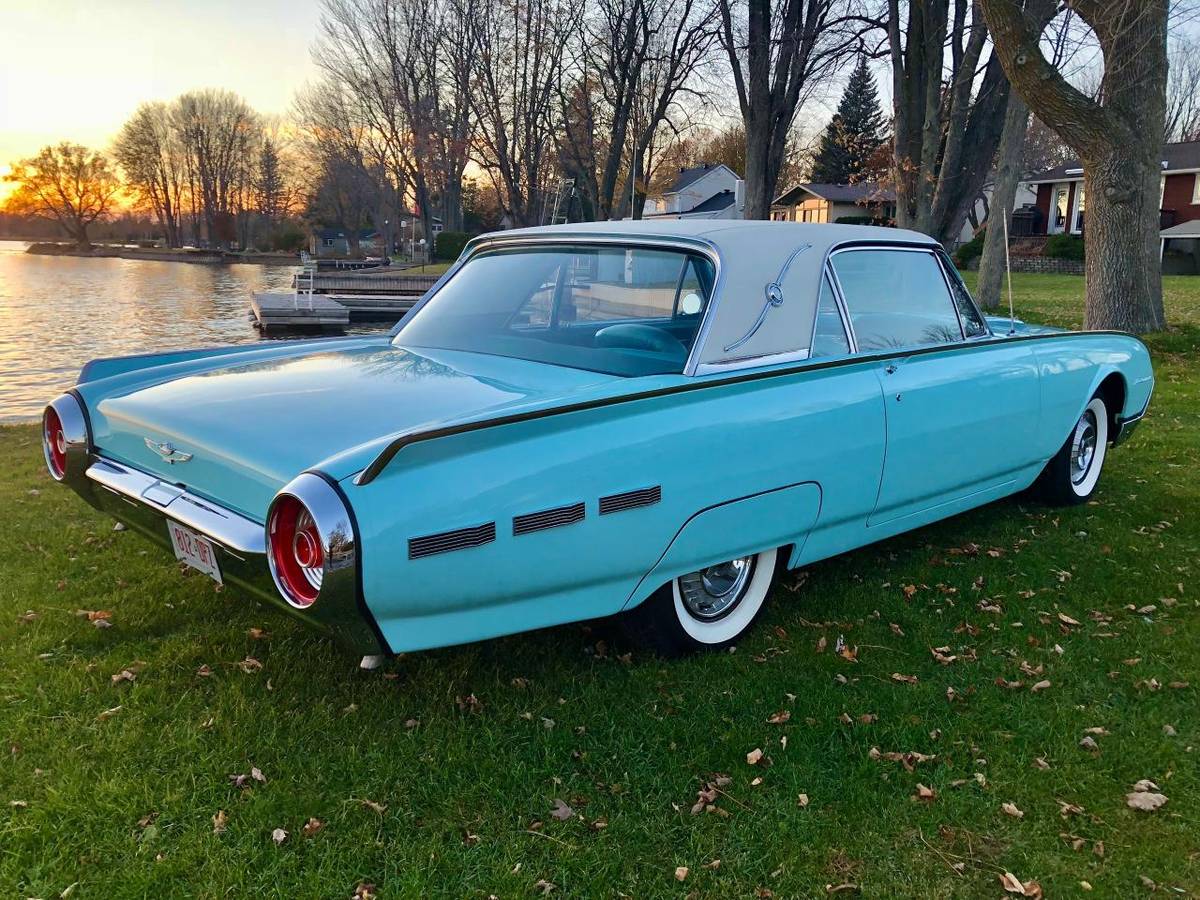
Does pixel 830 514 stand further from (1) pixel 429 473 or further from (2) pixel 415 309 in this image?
(2) pixel 415 309

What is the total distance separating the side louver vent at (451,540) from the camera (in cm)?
221

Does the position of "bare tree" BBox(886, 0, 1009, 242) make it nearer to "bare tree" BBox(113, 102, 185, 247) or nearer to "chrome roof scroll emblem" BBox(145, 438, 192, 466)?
"chrome roof scroll emblem" BBox(145, 438, 192, 466)

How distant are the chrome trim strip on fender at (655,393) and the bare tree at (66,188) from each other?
87.0 m

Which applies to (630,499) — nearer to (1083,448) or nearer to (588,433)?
(588,433)

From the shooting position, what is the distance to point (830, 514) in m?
3.24

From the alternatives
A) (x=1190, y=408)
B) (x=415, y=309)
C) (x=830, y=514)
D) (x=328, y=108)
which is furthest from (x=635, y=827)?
(x=328, y=108)

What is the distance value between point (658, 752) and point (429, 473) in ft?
3.52

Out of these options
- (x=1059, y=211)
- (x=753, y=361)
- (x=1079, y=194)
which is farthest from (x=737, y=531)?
(x=1059, y=211)

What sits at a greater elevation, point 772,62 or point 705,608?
point 772,62

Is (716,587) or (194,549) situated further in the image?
(716,587)

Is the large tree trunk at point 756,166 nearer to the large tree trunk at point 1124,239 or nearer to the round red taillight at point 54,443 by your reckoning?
the large tree trunk at point 1124,239

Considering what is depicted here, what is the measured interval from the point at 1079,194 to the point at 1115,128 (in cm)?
3494

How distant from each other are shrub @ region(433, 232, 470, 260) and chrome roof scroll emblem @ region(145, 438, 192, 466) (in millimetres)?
43806

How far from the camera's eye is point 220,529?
8.12 feet
